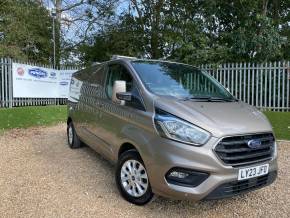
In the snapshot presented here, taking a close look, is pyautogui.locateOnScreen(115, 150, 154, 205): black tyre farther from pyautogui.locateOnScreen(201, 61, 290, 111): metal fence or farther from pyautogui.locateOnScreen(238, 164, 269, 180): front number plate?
pyautogui.locateOnScreen(201, 61, 290, 111): metal fence

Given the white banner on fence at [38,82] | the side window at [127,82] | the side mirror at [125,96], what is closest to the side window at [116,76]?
the side window at [127,82]

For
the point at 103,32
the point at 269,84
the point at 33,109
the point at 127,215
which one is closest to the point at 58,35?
the point at 103,32

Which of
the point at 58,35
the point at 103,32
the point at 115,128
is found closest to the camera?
the point at 115,128

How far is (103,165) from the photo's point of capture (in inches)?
253

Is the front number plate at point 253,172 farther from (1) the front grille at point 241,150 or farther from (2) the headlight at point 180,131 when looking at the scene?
(2) the headlight at point 180,131

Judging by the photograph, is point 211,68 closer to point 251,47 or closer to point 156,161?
point 251,47

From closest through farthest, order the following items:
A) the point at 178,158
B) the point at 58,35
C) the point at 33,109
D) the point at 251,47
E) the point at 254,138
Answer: the point at 178,158, the point at 254,138, the point at 33,109, the point at 251,47, the point at 58,35

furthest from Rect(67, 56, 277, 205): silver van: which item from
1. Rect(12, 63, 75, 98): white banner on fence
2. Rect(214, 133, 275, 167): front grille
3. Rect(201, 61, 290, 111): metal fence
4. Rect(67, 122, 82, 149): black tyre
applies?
Rect(12, 63, 75, 98): white banner on fence

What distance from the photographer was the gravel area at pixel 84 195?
438 cm

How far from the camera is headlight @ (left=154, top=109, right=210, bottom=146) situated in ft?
12.8

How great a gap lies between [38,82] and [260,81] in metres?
9.93

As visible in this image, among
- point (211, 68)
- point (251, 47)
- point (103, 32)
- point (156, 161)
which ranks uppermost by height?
point (103, 32)

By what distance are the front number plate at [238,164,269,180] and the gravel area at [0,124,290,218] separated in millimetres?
552

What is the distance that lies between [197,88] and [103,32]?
1812 centimetres
